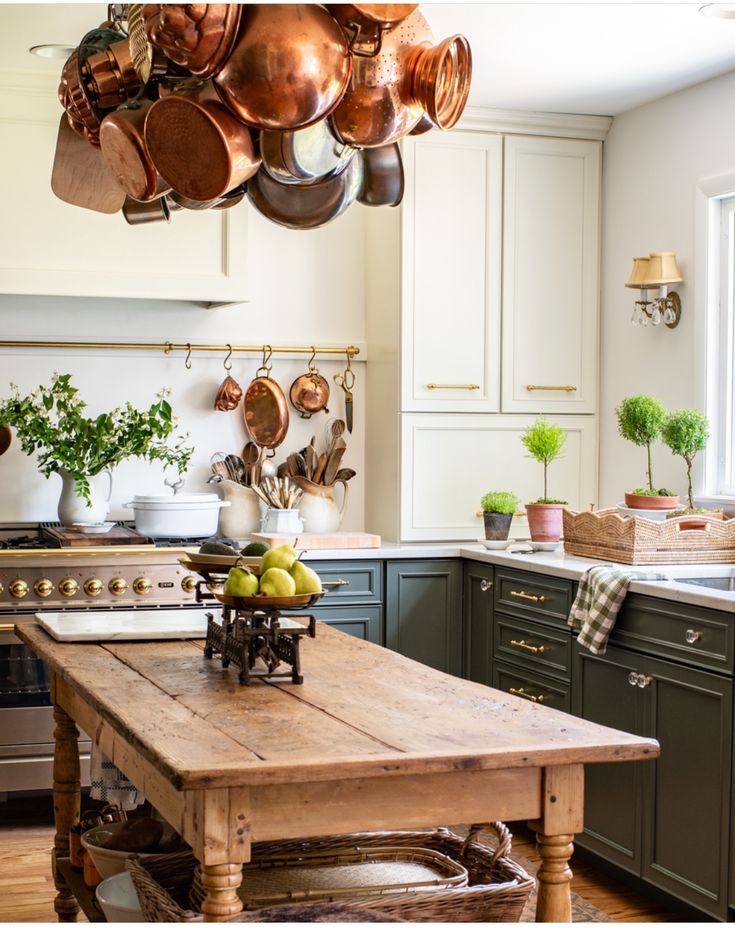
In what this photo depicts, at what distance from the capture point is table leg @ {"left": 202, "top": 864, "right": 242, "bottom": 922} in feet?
5.78

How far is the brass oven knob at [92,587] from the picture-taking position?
4180mm

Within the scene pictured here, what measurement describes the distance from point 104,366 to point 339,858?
273cm

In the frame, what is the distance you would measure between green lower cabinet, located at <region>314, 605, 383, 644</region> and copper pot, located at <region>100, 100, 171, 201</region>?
7.44ft

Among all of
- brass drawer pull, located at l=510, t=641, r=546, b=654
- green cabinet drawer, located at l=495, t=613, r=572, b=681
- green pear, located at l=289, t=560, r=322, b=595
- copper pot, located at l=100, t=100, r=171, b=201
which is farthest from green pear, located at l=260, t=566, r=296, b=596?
brass drawer pull, located at l=510, t=641, r=546, b=654

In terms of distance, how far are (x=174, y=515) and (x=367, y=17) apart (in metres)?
2.61

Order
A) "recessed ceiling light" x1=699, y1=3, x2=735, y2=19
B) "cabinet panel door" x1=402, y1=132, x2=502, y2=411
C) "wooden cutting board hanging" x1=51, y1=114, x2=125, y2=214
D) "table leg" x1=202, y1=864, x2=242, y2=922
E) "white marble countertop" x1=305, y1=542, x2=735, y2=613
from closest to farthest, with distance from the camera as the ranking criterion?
"table leg" x1=202, y1=864, x2=242, y2=922 → "wooden cutting board hanging" x1=51, y1=114, x2=125, y2=214 → "white marble countertop" x1=305, y1=542, x2=735, y2=613 → "recessed ceiling light" x1=699, y1=3, x2=735, y2=19 → "cabinet panel door" x1=402, y1=132, x2=502, y2=411

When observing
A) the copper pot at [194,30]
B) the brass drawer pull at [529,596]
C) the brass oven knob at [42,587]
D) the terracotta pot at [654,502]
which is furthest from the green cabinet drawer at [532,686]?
the copper pot at [194,30]

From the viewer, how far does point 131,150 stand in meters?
2.33

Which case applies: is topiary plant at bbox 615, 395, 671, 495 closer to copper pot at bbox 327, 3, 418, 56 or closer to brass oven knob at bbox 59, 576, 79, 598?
brass oven knob at bbox 59, 576, 79, 598

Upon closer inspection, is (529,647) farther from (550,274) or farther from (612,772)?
(550,274)

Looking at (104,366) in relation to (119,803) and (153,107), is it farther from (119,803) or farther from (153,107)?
(153,107)

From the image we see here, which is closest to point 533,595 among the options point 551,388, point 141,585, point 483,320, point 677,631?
point 677,631

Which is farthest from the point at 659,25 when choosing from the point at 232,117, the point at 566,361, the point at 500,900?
the point at 500,900

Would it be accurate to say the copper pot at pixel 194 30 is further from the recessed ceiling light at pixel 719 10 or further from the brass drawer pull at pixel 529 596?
the brass drawer pull at pixel 529 596
